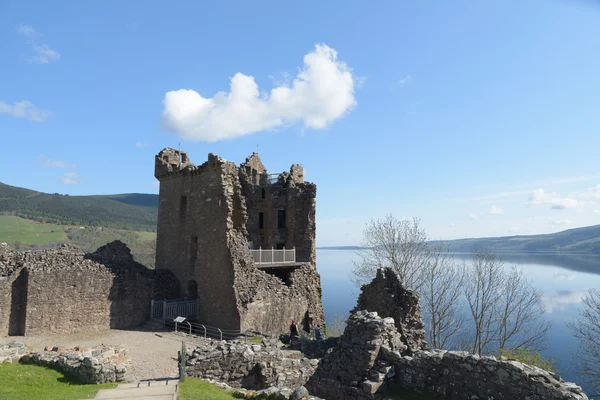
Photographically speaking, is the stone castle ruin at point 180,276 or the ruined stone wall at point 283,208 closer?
the stone castle ruin at point 180,276

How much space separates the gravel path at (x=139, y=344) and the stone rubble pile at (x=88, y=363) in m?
0.83

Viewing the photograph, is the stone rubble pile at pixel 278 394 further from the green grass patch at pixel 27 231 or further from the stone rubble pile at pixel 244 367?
the green grass patch at pixel 27 231

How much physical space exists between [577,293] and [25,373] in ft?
279

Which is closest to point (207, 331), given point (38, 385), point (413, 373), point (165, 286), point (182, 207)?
point (165, 286)

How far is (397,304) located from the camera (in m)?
17.9

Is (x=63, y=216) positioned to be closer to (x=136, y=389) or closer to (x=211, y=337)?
(x=211, y=337)

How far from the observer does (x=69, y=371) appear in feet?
43.7

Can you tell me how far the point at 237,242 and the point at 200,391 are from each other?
12.6m

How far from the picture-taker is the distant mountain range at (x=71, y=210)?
5477 inches

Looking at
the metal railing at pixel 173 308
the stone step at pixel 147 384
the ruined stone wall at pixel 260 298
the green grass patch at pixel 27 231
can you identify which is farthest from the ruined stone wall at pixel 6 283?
the green grass patch at pixel 27 231

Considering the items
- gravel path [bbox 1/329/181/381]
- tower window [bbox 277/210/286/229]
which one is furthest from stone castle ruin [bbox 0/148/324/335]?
tower window [bbox 277/210/286/229]

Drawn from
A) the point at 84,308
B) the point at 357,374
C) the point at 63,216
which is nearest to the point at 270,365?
the point at 357,374

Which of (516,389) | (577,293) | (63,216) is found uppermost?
(63,216)

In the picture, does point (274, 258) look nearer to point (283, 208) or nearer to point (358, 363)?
point (283, 208)
